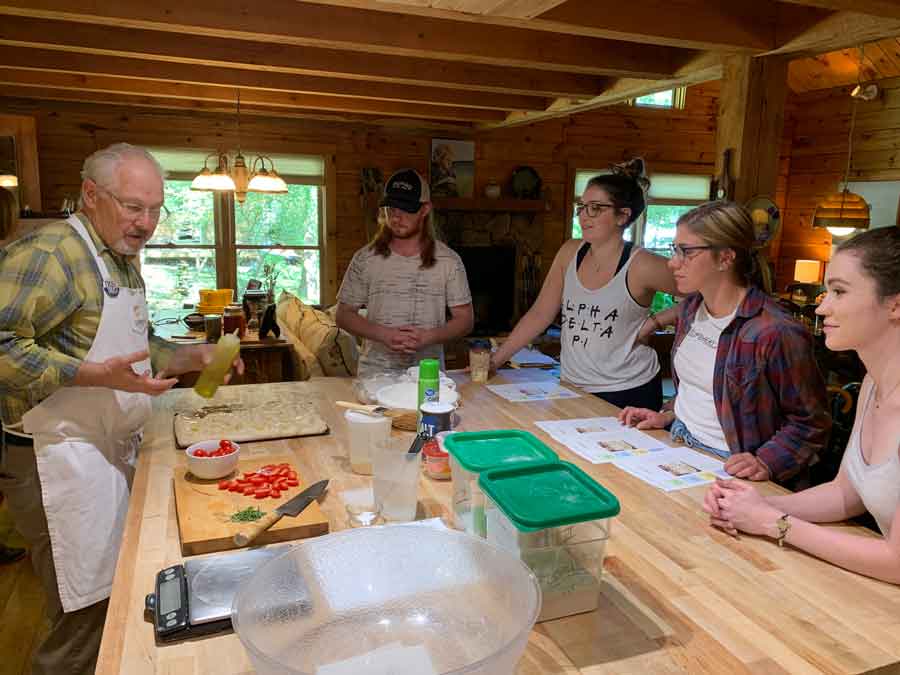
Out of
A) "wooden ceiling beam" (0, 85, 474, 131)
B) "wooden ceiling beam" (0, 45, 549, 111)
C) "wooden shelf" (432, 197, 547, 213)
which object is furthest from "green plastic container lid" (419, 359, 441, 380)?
"wooden shelf" (432, 197, 547, 213)

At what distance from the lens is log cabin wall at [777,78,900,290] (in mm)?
7445

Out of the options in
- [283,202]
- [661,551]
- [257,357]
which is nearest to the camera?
[661,551]

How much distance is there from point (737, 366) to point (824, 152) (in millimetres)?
7806

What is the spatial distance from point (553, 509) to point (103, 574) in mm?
1329

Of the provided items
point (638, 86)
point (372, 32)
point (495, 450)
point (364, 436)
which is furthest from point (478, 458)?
point (638, 86)

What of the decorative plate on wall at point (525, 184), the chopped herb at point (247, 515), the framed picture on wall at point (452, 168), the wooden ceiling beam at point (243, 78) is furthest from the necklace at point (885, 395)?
the decorative plate on wall at point (525, 184)

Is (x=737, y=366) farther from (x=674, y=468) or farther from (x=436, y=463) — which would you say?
(x=436, y=463)

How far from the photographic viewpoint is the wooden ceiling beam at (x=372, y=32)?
2.69 meters

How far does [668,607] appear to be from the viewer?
1.08 meters

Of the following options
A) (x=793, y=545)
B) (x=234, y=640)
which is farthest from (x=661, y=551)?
(x=234, y=640)

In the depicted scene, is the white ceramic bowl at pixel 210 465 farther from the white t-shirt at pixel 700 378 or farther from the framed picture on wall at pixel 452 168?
the framed picture on wall at pixel 452 168

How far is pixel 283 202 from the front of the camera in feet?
21.8

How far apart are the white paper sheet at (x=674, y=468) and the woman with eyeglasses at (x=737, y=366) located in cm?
5

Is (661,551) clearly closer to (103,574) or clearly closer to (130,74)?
(103,574)
